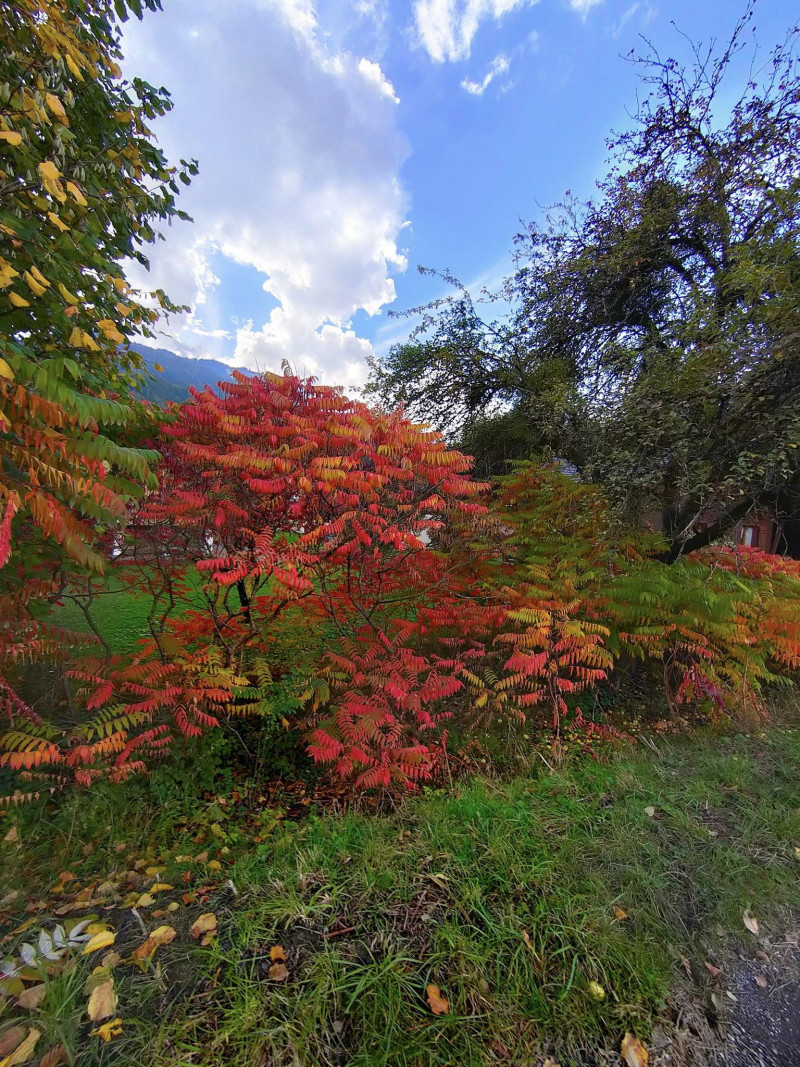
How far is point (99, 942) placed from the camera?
68.1 inches

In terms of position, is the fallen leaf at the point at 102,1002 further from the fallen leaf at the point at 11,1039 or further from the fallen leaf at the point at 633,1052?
the fallen leaf at the point at 633,1052

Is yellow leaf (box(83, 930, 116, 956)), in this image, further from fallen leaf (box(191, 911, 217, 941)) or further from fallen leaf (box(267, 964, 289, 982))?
fallen leaf (box(267, 964, 289, 982))

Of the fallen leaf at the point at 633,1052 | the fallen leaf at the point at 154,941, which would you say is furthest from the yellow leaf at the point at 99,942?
the fallen leaf at the point at 633,1052

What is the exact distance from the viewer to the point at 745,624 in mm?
4320

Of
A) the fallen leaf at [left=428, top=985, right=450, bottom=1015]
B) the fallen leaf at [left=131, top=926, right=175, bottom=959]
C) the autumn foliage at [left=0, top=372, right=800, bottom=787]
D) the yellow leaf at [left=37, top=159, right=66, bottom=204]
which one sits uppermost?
the yellow leaf at [left=37, top=159, right=66, bottom=204]

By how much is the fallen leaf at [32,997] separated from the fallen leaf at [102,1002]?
0.18m

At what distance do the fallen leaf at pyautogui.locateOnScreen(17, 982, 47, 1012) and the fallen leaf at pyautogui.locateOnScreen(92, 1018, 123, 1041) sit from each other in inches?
10.7

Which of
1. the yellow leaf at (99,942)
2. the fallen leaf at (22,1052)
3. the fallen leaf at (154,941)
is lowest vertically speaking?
the yellow leaf at (99,942)

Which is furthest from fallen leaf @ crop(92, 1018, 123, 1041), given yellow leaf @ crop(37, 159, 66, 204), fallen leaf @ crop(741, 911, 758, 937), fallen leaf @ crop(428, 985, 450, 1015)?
yellow leaf @ crop(37, 159, 66, 204)

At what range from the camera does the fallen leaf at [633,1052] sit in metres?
1.45

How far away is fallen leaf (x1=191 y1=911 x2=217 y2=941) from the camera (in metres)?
1.80

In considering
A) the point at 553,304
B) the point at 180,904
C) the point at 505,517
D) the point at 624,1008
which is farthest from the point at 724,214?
the point at 180,904

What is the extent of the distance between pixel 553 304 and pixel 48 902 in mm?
8841

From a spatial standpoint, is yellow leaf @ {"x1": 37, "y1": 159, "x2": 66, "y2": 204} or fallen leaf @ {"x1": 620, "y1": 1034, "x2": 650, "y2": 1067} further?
yellow leaf @ {"x1": 37, "y1": 159, "x2": 66, "y2": 204}
